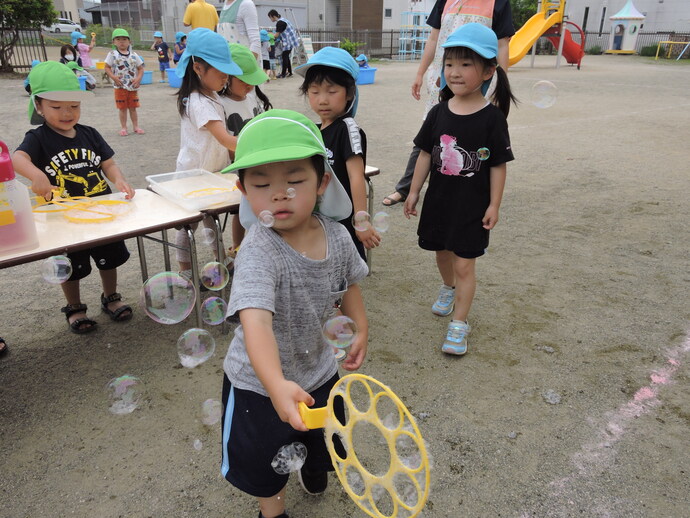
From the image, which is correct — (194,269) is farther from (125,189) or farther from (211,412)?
(211,412)

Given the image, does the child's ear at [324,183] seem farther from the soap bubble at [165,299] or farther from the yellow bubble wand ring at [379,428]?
the soap bubble at [165,299]

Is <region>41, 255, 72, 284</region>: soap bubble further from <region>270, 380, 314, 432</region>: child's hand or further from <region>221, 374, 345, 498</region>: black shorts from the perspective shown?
<region>270, 380, 314, 432</region>: child's hand

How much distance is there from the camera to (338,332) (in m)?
1.76

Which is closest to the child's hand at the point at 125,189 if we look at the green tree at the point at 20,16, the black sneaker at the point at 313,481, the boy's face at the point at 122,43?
the black sneaker at the point at 313,481

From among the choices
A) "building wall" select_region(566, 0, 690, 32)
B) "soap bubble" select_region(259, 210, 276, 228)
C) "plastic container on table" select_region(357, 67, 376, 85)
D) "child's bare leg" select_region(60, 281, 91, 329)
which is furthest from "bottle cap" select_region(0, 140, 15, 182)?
"building wall" select_region(566, 0, 690, 32)

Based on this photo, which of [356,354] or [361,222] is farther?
[361,222]

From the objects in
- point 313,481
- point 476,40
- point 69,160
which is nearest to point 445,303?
point 476,40

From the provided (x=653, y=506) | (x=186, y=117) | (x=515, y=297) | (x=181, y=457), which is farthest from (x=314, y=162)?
(x=515, y=297)

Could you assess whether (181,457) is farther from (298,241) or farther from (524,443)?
(524,443)

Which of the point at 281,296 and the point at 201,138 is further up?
the point at 201,138

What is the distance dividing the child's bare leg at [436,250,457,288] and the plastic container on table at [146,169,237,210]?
130cm

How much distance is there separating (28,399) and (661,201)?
18.8ft

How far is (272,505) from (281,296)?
2.40 ft

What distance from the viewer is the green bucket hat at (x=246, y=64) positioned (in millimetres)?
3334
